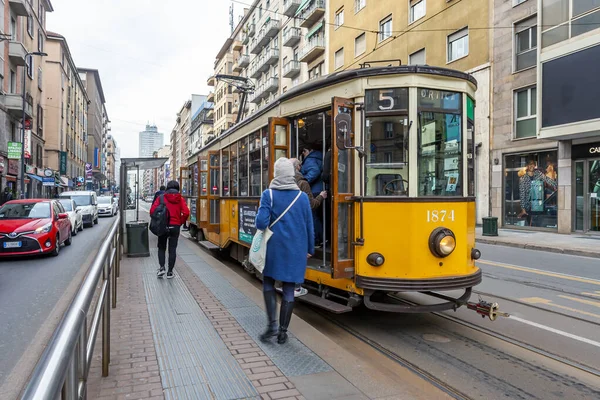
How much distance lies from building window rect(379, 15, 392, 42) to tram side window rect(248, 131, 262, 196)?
21.8m

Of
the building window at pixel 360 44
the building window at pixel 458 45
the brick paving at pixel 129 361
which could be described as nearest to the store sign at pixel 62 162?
the building window at pixel 360 44

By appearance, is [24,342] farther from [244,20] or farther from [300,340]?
[244,20]

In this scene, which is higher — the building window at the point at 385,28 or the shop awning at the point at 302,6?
the shop awning at the point at 302,6

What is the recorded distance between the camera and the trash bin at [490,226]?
17.2 metres

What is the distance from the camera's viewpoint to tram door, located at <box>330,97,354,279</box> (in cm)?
502

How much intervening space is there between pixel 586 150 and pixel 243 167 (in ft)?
48.2

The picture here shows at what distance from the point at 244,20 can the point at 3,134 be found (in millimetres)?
38283

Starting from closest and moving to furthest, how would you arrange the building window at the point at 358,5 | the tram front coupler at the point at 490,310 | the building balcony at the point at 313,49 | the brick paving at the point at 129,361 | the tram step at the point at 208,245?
the brick paving at the point at 129,361 → the tram front coupler at the point at 490,310 → the tram step at the point at 208,245 → the building window at the point at 358,5 → the building balcony at the point at 313,49

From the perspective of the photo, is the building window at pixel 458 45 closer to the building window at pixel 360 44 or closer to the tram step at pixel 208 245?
the building window at pixel 360 44

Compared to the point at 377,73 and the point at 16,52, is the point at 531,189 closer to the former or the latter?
the point at 377,73

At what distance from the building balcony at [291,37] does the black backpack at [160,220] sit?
117 feet

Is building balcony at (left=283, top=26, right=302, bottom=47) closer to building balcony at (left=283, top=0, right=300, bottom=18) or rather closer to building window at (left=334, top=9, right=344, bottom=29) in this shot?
building balcony at (left=283, top=0, right=300, bottom=18)

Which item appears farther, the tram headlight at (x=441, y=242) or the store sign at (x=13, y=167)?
the store sign at (x=13, y=167)

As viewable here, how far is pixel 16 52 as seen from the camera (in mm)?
26859
